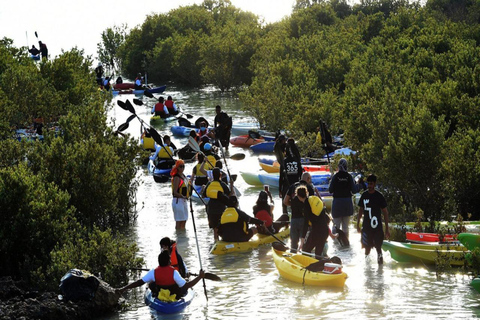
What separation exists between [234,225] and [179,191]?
206 centimetres

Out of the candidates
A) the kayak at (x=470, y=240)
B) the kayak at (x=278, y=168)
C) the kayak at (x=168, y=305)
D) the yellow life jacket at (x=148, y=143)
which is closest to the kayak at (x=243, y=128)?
the yellow life jacket at (x=148, y=143)

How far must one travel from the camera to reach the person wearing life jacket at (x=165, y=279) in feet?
37.4

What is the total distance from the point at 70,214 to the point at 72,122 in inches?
163

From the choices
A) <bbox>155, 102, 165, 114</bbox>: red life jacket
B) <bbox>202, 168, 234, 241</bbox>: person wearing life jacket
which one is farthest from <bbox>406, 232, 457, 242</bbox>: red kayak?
<bbox>155, 102, 165, 114</bbox>: red life jacket

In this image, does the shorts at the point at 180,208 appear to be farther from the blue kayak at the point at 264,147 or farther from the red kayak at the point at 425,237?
the blue kayak at the point at 264,147

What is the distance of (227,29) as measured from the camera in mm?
59844

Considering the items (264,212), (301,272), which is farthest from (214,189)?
(301,272)

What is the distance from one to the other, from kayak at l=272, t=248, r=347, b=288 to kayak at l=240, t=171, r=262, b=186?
8761 mm

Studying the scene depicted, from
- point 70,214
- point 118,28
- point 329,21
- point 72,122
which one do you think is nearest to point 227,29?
point 329,21

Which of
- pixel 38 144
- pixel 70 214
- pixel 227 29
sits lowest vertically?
pixel 70 214

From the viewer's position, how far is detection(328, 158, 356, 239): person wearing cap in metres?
14.2

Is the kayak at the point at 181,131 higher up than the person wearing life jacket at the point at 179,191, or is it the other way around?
the kayak at the point at 181,131

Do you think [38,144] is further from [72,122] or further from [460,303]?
[460,303]

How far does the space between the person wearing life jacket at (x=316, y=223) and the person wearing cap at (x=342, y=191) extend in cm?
115
